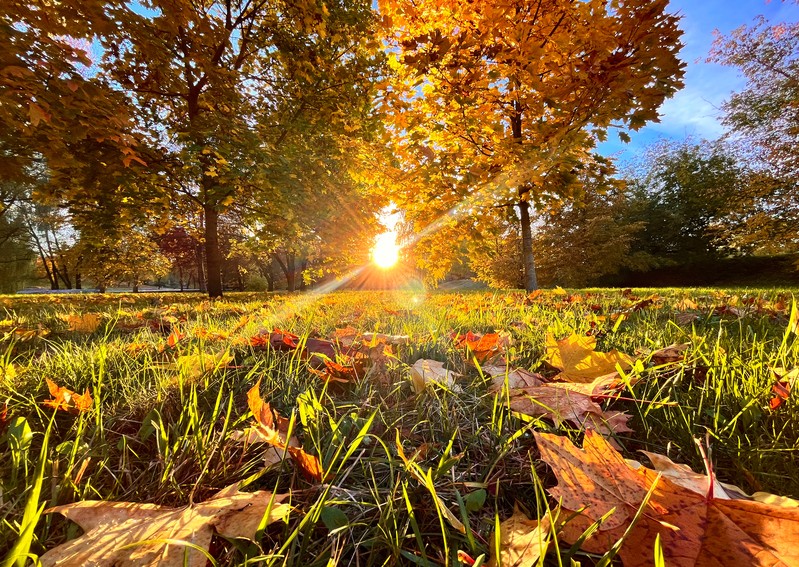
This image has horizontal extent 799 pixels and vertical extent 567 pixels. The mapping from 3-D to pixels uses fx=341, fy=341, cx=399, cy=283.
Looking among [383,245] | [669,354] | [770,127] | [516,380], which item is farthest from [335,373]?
[770,127]

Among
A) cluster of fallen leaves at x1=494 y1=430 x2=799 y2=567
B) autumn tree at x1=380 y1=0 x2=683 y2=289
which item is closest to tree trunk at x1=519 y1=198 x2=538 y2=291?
autumn tree at x1=380 y1=0 x2=683 y2=289

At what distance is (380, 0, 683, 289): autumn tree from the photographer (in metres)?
3.71

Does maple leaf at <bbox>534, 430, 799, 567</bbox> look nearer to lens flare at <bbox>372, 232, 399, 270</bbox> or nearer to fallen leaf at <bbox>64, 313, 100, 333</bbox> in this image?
fallen leaf at <bbox>64, 313, 100, 333</bbox>

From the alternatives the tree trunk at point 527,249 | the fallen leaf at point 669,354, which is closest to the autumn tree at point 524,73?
the tree trunk at point 527,249

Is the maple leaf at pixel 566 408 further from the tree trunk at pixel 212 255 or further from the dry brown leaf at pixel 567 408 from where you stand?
the tree trunk at pixel 212 255

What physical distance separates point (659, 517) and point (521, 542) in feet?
0.63

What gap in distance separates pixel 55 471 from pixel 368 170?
626 centimetres

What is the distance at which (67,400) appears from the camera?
0.84 m

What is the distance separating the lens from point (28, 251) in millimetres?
26531

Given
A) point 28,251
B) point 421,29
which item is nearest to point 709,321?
point 421,29

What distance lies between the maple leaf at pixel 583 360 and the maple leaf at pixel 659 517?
1.80ft

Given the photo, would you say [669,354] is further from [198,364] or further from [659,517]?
[198,364]

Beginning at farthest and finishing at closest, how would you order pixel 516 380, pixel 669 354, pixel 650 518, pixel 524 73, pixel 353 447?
pixel 524 73 → pixel 669 354 → pixel 516 380 → pixel 353 447 → pixel 650 518

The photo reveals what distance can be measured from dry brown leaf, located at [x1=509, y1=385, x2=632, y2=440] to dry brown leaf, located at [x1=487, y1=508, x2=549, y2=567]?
30 cm
